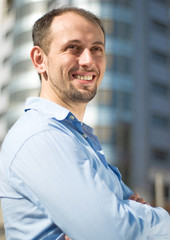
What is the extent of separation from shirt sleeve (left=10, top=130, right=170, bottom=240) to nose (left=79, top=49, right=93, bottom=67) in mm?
491

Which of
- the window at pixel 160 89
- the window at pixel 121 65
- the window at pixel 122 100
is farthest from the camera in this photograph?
the window at pixel 160 89

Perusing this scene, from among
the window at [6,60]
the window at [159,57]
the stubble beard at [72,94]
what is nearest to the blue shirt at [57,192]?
the stubble beard at [72,94]

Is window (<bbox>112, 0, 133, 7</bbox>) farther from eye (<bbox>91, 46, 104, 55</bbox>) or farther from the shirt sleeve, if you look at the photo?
the shirt sleeve

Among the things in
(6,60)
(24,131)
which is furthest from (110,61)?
(24,131)

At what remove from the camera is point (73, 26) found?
5.52ft

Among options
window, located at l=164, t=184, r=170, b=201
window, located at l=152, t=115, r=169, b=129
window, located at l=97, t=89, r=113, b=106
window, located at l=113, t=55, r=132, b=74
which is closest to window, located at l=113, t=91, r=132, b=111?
window, located at l=97, t=89, r=113, b=106

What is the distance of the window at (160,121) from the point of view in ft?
108

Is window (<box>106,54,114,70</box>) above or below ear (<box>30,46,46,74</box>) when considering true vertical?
above

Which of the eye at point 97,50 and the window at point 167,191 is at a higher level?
the eye at point 97,50

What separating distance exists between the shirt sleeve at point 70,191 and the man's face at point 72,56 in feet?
1.38

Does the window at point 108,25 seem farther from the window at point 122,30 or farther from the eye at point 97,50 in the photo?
the eye at point 97,50

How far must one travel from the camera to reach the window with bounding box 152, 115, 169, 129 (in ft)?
108

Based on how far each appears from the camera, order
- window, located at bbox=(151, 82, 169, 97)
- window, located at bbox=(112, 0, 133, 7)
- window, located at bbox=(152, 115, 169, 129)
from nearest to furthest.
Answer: window, located at bbox=(112, 0, 133, 7), window, located at bbox=(152, 115, 169, 129), window, located at bbox=(151, 82, 169, 97)

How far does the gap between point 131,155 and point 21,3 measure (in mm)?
17373
